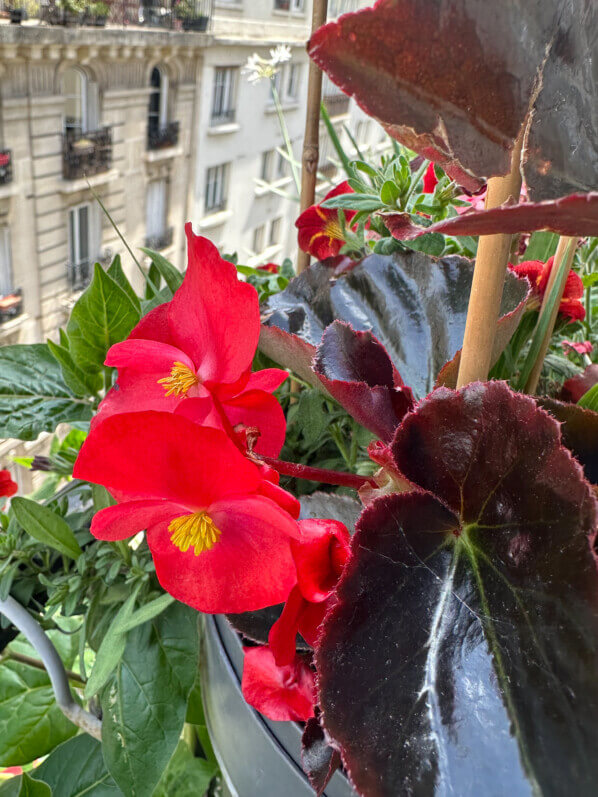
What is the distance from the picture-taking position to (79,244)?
410cm

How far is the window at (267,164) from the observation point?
5586 mm

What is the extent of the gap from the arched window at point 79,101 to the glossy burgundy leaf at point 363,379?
3964 millimetres

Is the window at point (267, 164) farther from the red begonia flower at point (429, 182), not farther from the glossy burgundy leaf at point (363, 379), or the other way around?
the glossy burgundy leaf at point (363, 379)

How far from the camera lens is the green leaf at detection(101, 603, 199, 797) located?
1.20 ft

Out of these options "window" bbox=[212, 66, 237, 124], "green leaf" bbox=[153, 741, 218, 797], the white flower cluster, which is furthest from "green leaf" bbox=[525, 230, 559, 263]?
"window" bbox=[212, 66, 237, 124]

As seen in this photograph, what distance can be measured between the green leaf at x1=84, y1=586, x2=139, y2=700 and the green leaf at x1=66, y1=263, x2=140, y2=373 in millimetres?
146

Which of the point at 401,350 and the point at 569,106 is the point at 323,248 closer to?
the point at 401,350

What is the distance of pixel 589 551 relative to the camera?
6.4 inches

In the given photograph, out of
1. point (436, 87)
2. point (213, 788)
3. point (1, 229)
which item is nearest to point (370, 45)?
point (436, 87)

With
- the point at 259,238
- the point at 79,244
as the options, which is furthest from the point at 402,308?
the point at 259,238

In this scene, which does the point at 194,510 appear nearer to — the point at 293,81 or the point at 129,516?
the point at 129,516

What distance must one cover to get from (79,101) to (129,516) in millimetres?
4228

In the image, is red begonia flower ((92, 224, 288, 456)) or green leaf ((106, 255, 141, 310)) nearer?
red begonia flower ((92, 224, 288, 456))

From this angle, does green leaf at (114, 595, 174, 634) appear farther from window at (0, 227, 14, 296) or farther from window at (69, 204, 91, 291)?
window at (69, 204, 91, 291)
